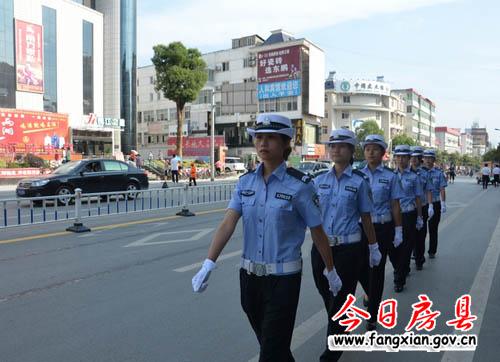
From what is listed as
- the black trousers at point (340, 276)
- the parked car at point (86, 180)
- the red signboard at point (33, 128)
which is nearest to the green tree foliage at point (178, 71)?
the red signboard at point (33, 128)

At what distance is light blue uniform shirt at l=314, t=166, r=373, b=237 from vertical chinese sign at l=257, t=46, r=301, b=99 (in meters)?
52.6

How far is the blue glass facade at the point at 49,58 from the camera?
137 feet

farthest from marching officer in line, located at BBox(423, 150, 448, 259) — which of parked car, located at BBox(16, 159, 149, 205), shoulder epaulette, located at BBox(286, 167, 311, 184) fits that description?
parked car, located at BBox(16, 159, 149, 205)

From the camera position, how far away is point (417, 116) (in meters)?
105

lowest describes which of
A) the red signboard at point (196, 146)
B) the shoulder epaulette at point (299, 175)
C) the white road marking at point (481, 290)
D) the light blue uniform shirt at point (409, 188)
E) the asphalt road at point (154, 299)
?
the white road marking at point (481, 290)

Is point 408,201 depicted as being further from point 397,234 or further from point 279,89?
point 279,89

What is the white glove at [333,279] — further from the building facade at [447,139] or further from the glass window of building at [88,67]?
the building facade at [447,139]

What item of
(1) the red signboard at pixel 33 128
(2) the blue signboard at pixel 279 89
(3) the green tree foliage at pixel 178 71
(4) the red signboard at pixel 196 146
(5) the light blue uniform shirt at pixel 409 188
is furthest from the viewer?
(2) the blue signboard at pixel 279 89

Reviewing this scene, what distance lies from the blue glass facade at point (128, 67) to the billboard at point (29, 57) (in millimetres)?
13072

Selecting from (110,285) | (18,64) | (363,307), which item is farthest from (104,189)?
(18,64)

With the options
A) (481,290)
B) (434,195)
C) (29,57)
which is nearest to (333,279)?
(481,290)

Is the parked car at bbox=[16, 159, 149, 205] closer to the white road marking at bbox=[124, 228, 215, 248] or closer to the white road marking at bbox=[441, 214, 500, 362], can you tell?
the white road marking at bbox=[124, 228, 215, 248]

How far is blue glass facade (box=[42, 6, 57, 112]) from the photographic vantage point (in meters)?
41.6

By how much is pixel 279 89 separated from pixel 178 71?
21395mm
